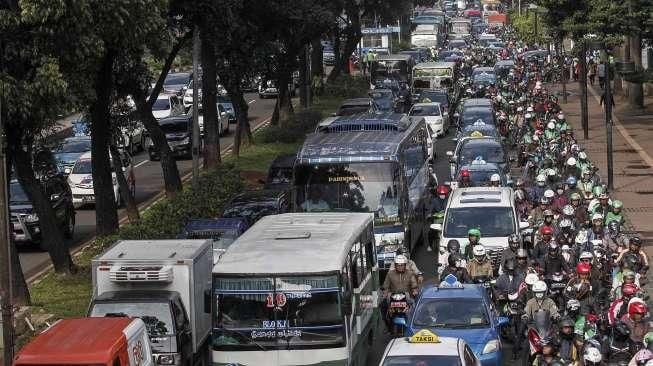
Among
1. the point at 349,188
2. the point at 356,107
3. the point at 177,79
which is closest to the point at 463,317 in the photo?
the point at 349,188

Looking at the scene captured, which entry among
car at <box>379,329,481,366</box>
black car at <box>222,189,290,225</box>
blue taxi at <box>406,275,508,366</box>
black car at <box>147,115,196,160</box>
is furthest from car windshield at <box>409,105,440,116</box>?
car at <box>379,329,481,366</box>

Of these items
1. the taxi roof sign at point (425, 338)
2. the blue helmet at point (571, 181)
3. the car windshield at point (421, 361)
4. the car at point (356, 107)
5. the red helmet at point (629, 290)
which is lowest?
the car at point (356, 107)

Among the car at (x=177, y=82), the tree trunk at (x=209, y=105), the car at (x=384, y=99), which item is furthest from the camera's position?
the car at (x=177, y=82)

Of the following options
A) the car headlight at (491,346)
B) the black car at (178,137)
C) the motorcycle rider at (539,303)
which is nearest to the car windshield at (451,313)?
the car headlight at (491,346)

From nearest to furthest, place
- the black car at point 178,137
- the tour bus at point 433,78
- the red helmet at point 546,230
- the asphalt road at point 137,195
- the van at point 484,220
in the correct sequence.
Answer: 1. the red helmet at point 546,230
2. the van at point 484,220
3. the asphalt road at point 137,195
4. the black car at point 178,137
5. the tour bus at point 433,78

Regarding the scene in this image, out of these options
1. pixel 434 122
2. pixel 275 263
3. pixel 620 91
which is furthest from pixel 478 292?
pixel 620 91

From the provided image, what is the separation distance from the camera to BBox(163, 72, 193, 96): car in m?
70.4

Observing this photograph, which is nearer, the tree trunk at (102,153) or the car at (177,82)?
the tree trunk at (102,153)

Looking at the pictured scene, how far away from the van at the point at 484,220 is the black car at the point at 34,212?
377 inches

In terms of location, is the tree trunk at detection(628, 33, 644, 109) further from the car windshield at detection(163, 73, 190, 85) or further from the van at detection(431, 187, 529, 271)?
the van at detection(431, 187, 529, 271)

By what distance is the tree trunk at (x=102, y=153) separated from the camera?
27531mm

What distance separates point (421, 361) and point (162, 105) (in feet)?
145

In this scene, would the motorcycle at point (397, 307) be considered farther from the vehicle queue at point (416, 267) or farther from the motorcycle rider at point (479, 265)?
the motorcycle rider at point (479, 265)

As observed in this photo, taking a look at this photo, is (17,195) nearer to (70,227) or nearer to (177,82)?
(70,227)
